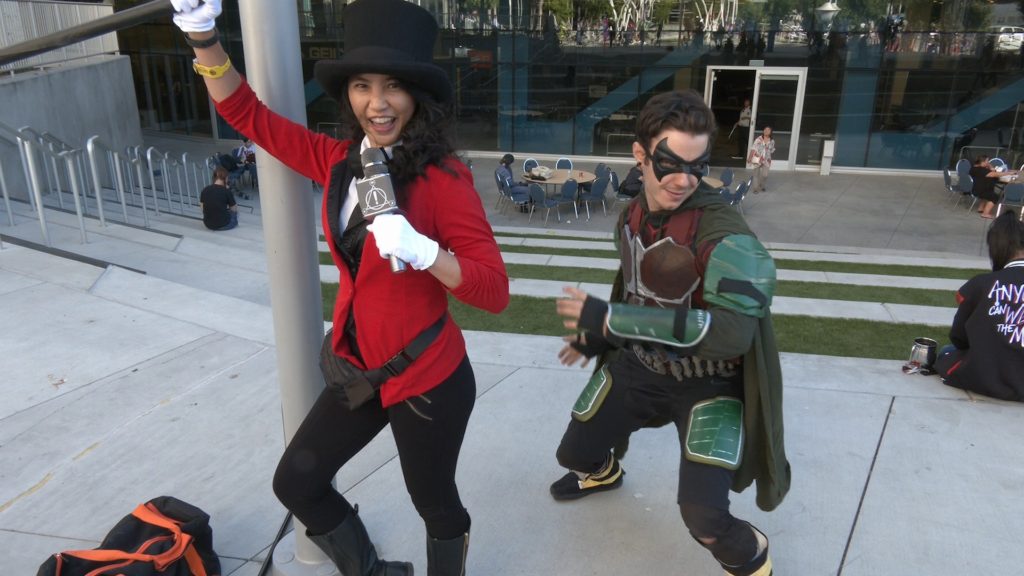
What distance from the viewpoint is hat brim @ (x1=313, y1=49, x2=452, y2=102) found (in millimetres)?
2004

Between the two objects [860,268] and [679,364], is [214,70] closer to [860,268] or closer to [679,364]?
[679,364]

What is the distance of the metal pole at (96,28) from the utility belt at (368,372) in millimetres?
1154

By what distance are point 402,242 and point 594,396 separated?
4.30 ft

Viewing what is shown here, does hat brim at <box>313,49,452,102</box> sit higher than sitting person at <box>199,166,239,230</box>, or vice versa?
hat brim at <box>313,49,452,102</box>

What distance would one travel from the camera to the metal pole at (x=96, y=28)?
2.13 metres

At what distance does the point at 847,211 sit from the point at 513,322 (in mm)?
13511

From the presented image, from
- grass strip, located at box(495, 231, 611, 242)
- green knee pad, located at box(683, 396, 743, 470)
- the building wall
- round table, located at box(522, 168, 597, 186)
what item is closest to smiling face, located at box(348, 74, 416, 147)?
green knee pad, located at box(683, 396, 743, 470)

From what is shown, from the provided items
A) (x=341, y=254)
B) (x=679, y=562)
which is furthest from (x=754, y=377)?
(x=341, y=254)

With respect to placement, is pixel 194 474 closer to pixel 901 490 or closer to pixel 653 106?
pixel 653 106

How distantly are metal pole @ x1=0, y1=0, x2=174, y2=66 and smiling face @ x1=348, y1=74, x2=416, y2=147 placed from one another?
1.95 feet

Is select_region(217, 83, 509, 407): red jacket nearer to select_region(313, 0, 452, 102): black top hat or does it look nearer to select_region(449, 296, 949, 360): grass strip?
select_region(313, 0, 452, 102): black top hat

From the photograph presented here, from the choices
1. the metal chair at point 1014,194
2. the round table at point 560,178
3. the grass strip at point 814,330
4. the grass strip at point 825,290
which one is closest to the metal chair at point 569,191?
the round table at point 560,178

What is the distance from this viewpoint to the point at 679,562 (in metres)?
2.92

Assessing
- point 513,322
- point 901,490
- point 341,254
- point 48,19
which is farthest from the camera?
point 48,19
